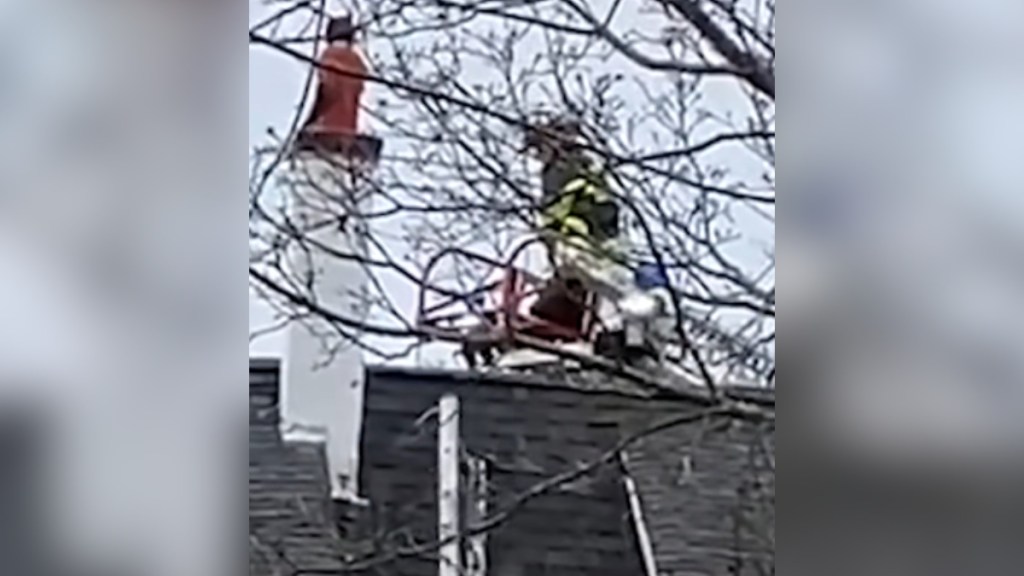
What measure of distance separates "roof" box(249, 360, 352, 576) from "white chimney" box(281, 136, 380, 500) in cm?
1

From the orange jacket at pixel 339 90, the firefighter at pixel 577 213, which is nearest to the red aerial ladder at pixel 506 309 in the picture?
the firefighter at pixel 577 213

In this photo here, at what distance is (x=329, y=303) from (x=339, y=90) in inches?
7.1

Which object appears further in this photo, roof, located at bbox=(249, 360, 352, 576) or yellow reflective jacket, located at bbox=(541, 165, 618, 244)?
yellow reflective jacket, located at bbox=(541, 165, 618, 244)

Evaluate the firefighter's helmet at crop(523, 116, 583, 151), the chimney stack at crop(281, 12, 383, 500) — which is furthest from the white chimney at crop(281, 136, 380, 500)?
the firefighter's helmet at crop(523, 116, 583, 151)

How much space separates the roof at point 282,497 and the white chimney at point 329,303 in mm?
12

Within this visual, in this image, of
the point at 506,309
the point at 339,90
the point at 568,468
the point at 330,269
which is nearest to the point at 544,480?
the point at 568,468

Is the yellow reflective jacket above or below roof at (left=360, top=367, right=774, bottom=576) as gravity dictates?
above

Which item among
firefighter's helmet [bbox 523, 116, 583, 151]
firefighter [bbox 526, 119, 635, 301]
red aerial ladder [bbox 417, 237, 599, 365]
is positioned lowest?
red aerial ladder [bbox 417, 237, 599, 365]

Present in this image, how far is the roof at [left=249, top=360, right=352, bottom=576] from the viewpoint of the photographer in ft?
2.86

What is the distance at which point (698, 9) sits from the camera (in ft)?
3.23

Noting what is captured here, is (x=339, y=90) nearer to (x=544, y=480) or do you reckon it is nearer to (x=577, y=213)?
(x=577, y=213)

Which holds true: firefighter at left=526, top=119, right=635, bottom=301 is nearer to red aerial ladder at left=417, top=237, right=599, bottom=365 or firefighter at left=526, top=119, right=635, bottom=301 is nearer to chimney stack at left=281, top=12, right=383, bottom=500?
red aerial ladder at left=417, top=237, right=599, bottom=365
